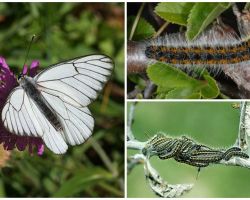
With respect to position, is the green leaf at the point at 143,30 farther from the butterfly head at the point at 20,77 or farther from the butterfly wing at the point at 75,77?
the butterfly head at the point at 20,77

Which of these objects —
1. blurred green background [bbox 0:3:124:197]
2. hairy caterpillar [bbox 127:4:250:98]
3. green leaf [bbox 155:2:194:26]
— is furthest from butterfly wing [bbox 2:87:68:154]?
green leaf [bbox 155:2:194:26]

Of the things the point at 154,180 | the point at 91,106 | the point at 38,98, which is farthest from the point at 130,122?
the point at 38,98

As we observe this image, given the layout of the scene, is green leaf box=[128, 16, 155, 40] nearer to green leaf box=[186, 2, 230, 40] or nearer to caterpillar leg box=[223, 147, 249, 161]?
green leaf box=[186, 2, 230, 40]

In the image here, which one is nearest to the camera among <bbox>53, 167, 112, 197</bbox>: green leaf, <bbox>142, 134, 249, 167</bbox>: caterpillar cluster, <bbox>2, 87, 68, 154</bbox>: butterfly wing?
<bbox>2, 87, 68, 154</bbox>: butterfly wing

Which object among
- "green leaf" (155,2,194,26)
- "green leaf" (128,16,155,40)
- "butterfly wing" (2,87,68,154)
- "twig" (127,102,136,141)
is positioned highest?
"green leaf" (155,2,194,26)

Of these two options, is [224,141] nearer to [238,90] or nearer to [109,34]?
[238,90]

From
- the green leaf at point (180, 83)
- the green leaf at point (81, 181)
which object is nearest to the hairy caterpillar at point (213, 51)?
the green leaf at point (180, 83)

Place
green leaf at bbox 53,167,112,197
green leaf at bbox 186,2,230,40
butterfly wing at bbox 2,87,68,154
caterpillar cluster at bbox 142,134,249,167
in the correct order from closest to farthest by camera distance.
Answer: butterfly wing at bbox 2,87,68,154 → green leaf at bbox 186,2,230,40 → caterpillar cluster at bbox 142,134,249,167 → green leaf at bbox 53,167,112,197

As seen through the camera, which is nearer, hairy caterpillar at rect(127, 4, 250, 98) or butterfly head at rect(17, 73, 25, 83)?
butterfly head at rect(17, 73, 25, 83)
